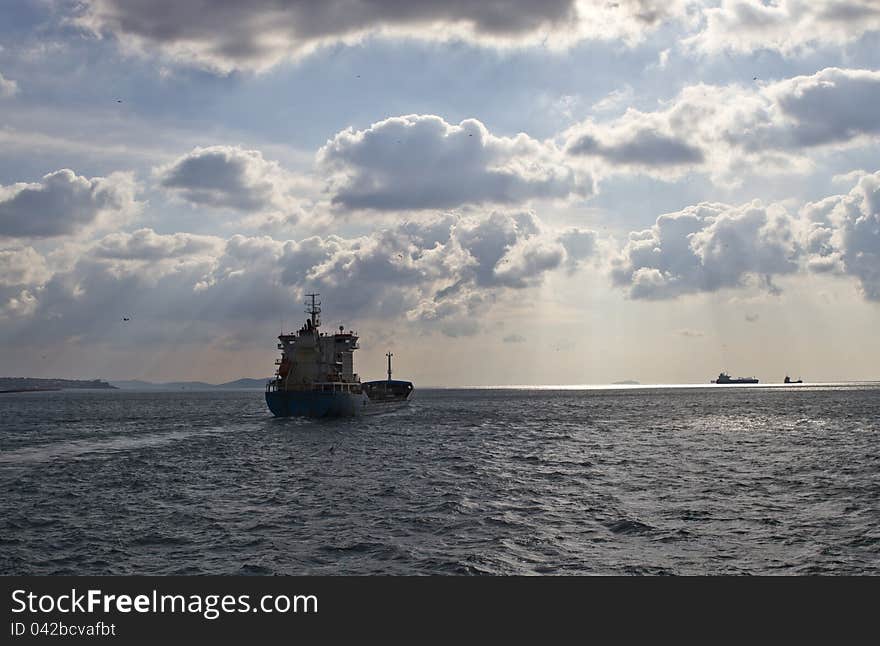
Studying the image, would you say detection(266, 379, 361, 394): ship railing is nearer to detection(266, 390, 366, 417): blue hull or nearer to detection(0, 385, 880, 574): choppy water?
detection(266, 390, 366, 417): blue hull

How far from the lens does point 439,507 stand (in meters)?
35.9

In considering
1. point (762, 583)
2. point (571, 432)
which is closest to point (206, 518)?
point (762, 583)

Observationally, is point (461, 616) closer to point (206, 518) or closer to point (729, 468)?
point (206, 518)

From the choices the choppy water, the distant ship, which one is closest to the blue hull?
the distant ship

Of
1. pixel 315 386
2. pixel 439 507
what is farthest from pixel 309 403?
pixel 439 507

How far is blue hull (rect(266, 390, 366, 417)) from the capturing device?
327ft

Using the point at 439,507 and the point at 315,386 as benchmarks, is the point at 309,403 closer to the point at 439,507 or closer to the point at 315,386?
the point at 315,386

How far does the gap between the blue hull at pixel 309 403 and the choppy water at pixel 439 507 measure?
83.9ft

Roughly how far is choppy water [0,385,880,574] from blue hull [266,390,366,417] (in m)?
25.6

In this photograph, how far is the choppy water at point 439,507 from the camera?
25.6m

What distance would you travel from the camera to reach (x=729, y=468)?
2068 inches

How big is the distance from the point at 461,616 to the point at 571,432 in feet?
248

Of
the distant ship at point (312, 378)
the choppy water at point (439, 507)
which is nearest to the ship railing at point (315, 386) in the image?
the distant ship at point (312, 378)

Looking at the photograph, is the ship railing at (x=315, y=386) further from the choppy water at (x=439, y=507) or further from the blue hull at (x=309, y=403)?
the choppy water at (x=439, y=507)
